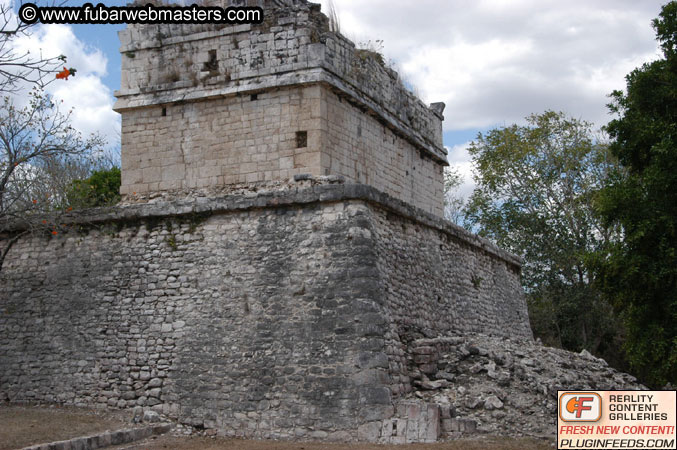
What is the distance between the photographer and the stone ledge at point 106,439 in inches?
335

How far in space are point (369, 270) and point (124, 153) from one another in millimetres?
5370

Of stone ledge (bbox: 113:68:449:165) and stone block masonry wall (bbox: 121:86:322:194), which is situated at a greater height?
stone ledge (bbox: 113:68:449:165)

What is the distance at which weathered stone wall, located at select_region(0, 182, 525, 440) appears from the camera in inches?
379

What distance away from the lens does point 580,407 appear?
7742 mm

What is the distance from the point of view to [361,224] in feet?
33.1

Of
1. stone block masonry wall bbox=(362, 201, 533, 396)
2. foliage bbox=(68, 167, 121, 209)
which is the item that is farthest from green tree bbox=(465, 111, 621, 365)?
foliage bbox=(68, 167, 121, 209)

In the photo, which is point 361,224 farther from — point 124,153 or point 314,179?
point 124,153

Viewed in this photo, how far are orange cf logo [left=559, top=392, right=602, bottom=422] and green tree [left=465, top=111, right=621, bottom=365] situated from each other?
15561mm

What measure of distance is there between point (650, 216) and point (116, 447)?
849 centimetres

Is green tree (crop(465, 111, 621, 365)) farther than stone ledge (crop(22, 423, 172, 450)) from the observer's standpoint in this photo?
Yes

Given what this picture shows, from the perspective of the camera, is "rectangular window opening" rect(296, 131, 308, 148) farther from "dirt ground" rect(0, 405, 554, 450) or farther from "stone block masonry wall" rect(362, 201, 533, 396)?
"dirt ground" rect(0, 405, 554, 450)

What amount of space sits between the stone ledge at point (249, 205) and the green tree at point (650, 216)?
3104 millimetres

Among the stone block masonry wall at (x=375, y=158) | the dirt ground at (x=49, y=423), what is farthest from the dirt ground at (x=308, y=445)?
the stone block masonry wall at (x=375, y=158)

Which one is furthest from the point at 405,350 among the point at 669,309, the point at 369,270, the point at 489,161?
the point at 489,161
